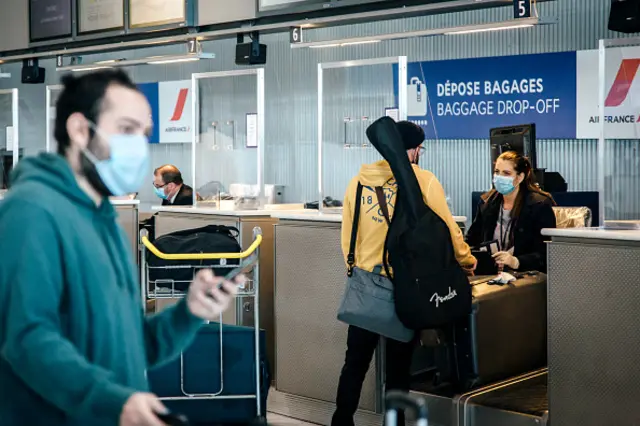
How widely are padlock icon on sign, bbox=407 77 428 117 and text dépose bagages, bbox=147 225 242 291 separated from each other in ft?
20.1

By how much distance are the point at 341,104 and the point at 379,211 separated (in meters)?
2.07

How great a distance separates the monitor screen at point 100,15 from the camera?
332 inches

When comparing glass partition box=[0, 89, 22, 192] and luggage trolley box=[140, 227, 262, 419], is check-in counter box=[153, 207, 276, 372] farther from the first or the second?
glass partition box=[0, 89, 22, 192]

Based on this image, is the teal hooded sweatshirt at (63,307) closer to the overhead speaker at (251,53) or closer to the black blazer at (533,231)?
the black blazer at (533,231)

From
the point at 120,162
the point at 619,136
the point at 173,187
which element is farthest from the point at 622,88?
the point at 173,187

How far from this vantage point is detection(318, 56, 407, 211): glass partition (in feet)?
20.0

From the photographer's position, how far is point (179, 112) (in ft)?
44.3

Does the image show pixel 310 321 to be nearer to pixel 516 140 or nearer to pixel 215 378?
pixel 215 378

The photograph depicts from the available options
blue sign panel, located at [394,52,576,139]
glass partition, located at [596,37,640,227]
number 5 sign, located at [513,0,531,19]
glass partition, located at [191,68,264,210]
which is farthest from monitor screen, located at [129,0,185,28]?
glass partition, located at [596,37,640,227]

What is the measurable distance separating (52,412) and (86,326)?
0.18 meters

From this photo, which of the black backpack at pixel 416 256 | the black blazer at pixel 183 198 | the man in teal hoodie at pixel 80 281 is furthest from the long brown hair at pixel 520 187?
the man in teal hoodie at pixel 80 281

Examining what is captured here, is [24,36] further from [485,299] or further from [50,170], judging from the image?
[50,170]

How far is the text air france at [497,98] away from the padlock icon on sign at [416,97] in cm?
20

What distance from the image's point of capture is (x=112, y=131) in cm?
185
